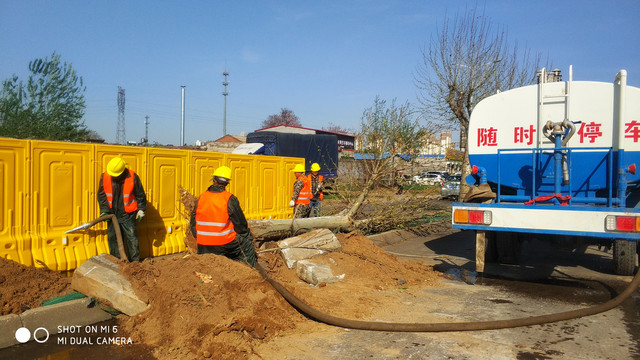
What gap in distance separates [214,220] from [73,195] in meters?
2.15

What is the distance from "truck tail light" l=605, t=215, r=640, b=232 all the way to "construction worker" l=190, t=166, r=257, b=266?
424 cm

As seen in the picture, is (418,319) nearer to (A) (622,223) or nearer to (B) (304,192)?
(A) (622,223)

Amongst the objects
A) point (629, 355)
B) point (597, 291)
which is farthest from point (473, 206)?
point (629, 355)

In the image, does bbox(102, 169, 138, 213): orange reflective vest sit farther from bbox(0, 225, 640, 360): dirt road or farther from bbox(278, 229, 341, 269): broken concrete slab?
bbox(278, 229, 341, 269): broken concrete slab

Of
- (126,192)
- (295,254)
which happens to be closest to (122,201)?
(126,192)

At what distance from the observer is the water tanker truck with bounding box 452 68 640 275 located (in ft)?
18.5

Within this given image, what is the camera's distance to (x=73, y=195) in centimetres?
604

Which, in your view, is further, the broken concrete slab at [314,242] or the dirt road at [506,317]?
the broken concrete slab at [314,242]

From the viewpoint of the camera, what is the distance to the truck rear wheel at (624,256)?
6590 mm

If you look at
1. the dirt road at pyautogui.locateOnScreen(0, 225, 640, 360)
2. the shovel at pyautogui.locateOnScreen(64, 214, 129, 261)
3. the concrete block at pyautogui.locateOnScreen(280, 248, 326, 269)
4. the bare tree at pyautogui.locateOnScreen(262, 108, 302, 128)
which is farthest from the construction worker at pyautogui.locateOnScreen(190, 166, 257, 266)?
the bare tree at pyautogui.locateOnScreen(262, 108, 302, 128)

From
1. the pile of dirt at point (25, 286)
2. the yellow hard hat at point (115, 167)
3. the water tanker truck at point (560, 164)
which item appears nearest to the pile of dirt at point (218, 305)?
the pile of dirt at point (25, 286)

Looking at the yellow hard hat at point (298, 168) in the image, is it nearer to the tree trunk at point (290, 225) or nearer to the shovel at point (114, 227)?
the tree trunk at point (290, 225)

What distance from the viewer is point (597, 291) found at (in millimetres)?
6000

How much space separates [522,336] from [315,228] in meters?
4.32
